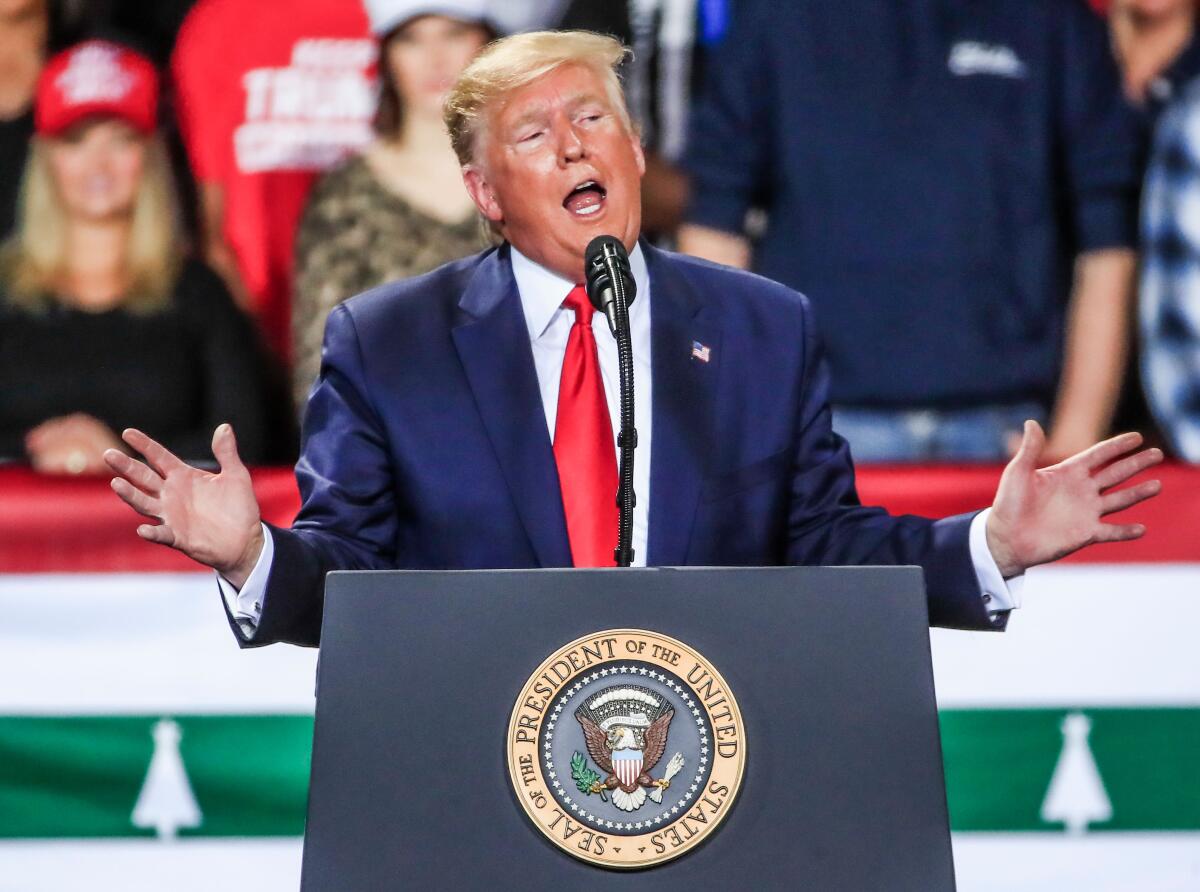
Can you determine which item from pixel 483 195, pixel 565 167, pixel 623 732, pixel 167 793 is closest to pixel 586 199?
pixel 565 167

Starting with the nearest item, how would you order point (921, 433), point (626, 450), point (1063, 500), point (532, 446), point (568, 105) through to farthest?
point (626, 450) < point (1063, 500) < point (532, 446) < point (568, 105) < point (921, 433)

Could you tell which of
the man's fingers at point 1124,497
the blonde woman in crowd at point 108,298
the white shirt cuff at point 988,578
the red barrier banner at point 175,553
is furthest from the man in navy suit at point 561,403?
the blonde woman in crowd at point 108,298

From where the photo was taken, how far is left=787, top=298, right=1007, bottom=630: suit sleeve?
1.42 meters

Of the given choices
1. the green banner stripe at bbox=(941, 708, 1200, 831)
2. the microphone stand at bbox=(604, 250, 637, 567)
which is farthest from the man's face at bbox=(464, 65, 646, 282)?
the green banner stripe at bbox=(941, 708, 1200, 831)

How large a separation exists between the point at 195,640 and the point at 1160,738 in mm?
1669

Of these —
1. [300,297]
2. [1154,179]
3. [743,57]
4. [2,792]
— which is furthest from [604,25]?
[2,792]

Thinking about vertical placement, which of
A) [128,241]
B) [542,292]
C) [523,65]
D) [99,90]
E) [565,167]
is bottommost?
[542,292]

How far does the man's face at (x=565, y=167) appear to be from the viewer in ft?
5.32

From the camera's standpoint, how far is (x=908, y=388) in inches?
111

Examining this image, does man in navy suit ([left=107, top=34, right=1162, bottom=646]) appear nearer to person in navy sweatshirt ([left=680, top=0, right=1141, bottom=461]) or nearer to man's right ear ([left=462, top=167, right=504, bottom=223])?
man's right ear ([left=462, top=167, right=504, bottom=223])

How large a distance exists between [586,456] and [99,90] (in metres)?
1.83

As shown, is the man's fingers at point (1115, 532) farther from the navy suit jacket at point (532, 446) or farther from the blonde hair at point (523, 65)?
the blonde hair at point (523, 65)

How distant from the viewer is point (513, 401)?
1573 mm

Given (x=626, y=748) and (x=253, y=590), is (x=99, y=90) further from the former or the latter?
(x=626, y=748)
